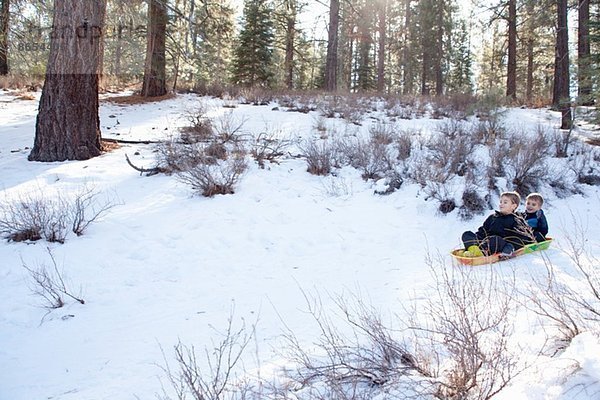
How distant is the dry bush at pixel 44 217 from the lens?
428 centimetres

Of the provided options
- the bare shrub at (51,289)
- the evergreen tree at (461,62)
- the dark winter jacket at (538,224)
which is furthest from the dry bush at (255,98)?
the evergreen tree at (461,62)

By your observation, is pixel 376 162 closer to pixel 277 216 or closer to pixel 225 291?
pixel 277 216

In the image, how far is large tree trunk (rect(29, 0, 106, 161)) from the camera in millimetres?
6199

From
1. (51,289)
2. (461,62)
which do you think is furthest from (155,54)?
(461,62)

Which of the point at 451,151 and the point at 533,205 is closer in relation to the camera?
the point at 533,205

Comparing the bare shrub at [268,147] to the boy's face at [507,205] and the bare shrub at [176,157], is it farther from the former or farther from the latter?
the boy's face at [507,205]

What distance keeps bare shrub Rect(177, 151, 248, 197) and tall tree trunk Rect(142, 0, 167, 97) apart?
6.59 m

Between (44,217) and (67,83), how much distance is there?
289 centimetres

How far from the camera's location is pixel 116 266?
4.10 metres

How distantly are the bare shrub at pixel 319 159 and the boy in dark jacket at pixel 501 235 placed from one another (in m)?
2.89

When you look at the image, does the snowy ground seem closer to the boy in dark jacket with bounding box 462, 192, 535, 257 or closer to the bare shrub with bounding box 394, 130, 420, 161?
the boy in dark jacket with bounding box 462, 192, 535, 257

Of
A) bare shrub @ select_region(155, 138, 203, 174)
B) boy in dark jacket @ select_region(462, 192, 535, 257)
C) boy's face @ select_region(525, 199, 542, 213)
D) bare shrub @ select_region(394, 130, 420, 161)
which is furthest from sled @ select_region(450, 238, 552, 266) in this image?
bare shrub @ select_region(155, 138, 203, 174)

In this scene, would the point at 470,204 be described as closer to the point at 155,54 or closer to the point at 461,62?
the point at 155,54

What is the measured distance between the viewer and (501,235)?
4.85 metres
